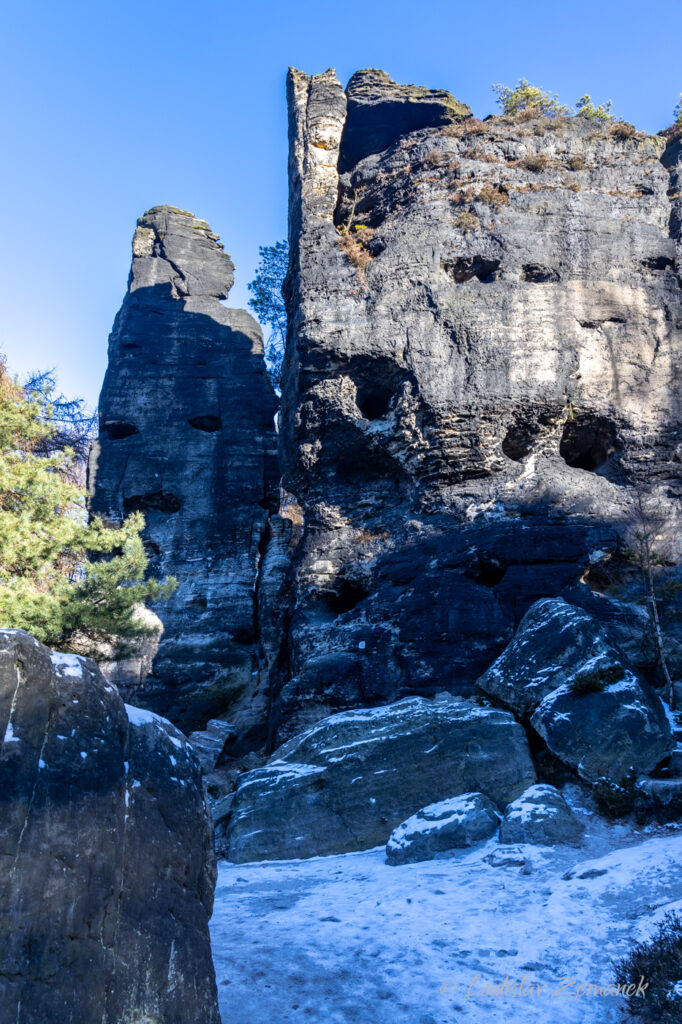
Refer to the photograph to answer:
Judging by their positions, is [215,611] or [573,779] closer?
[573,779]

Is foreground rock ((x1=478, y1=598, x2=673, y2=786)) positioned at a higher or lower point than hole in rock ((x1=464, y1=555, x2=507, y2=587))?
lower

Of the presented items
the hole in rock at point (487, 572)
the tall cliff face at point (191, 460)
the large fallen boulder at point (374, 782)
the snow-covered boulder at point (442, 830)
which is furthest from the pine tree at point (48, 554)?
the tall cliff face at point (191, 460)

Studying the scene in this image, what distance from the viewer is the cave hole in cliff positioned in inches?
641

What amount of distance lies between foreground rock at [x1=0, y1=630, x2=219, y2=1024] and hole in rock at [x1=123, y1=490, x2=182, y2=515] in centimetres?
1728

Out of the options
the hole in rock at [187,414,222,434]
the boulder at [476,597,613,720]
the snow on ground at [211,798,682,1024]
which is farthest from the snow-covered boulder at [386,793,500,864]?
the hole in rock at [187,414,222,434]

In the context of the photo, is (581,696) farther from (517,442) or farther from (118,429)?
(118,429)

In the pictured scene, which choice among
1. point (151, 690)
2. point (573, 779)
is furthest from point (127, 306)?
point (573, 779)

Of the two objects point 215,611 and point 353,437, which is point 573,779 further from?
point 215,611

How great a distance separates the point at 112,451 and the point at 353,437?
8897 mm

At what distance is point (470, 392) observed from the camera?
1628 centimetres

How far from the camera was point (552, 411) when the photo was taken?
52.7ft

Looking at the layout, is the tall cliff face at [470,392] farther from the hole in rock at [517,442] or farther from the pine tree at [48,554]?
the pine tree at [48,554]

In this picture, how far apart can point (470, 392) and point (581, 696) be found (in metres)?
7.50

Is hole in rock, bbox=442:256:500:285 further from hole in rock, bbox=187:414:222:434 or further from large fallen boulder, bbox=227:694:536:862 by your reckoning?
large fallen boulder, bbox=227:694:536:862
